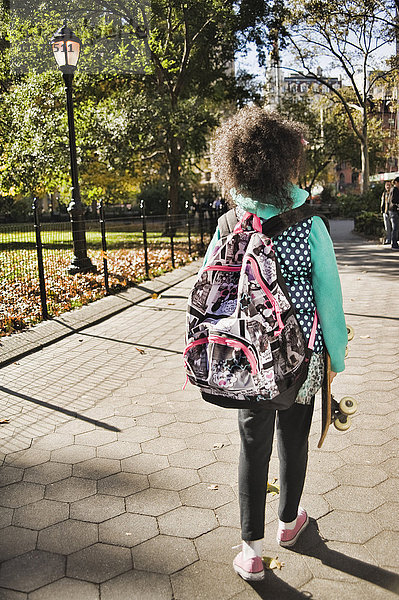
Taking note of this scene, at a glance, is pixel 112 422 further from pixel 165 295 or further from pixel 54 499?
pixel 165 295

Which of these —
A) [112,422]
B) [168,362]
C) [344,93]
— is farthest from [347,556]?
[344,93]

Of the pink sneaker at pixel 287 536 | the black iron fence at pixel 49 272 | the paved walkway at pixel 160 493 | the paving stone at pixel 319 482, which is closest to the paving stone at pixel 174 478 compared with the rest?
the paved walkway at pixel 160 493

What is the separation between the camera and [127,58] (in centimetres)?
2194

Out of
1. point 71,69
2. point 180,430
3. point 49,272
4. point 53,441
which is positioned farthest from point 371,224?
point 53,441

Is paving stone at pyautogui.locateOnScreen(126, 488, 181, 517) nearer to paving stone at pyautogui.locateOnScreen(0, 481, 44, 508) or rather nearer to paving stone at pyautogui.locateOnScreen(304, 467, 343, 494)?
paving stone at pyautogui.locateOnScreen(0, 481, 44, 508)

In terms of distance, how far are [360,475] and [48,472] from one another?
1.82 meters

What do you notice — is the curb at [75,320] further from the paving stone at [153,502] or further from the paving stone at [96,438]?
the paving stone at [153,502]

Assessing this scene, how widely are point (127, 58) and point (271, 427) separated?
2166 centimetres

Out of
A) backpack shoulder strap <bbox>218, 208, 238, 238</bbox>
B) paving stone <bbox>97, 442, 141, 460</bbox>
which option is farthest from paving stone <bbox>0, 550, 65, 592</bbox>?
backpack shoulder strap <bbox>218, 208, 238, 238</bbox>

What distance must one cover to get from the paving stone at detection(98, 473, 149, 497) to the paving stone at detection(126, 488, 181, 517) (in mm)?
61

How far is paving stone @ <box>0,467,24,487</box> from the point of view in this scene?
3.54 m

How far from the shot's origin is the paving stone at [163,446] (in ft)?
12.9

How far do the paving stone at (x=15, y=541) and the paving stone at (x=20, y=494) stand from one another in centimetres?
27

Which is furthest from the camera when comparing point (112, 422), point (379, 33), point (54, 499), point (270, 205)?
point (379, 33)
